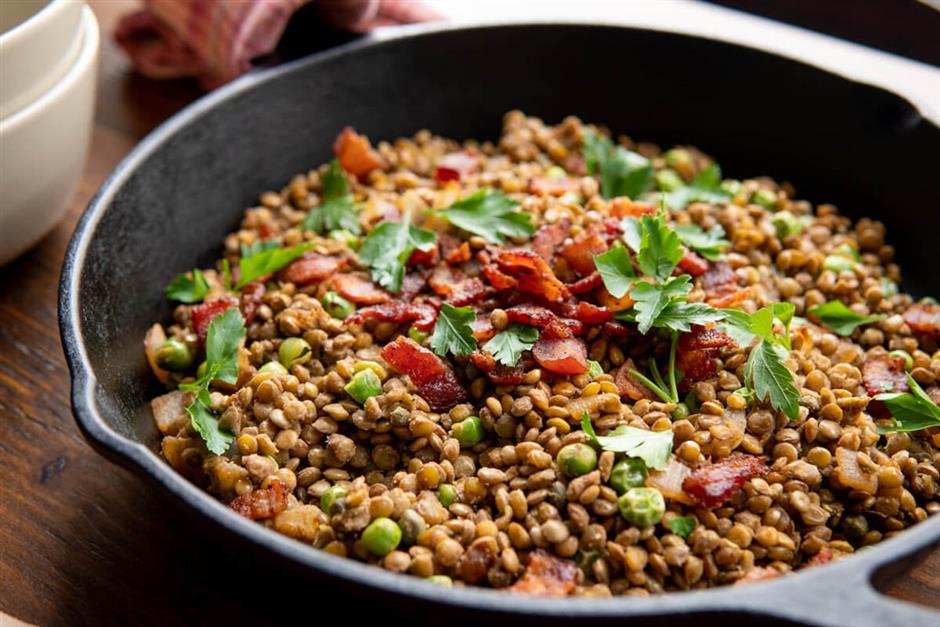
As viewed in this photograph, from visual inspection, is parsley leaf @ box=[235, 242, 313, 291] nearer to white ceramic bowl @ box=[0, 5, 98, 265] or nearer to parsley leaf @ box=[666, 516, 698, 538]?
white ceramic bowl @ box=[0, 5, 98, 265]

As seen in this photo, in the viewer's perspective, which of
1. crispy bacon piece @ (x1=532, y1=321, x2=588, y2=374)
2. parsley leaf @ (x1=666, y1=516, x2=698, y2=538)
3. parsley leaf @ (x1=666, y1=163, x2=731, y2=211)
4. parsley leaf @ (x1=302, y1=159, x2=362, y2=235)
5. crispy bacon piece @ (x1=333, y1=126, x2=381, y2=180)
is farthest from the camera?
crispy bacon piece @ (x1=333, y1=126, x2=381, y2=180)

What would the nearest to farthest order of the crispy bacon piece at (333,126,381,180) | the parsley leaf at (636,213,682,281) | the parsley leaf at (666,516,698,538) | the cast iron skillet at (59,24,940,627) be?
the parsley leaf at (666,516,698,538) < the parsley leaf at (636,213,682,281) < the cast iron skillet at (59,24,940,627) < the crispy bacon piece at (333,126,381,180)

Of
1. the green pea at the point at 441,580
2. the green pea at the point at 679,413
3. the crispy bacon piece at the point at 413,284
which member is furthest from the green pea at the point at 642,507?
the crispy bacon piece at the point at 413,284

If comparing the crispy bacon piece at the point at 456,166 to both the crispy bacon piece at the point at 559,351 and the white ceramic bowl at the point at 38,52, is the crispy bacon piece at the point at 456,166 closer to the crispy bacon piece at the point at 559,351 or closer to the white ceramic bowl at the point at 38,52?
the crispy bacon piece at the point at 559,351

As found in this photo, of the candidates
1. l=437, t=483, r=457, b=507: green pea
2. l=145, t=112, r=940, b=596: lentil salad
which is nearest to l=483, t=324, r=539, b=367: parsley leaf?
l=145, t=112, r=940, b=596: lentil salad

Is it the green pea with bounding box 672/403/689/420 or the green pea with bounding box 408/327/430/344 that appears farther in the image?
the green pea with bounding box 408/327/430/344

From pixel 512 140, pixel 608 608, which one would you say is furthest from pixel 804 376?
pixel 512 140

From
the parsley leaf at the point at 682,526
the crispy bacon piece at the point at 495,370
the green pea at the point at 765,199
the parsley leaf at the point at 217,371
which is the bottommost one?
the parsley leaf at the point at 217,371
